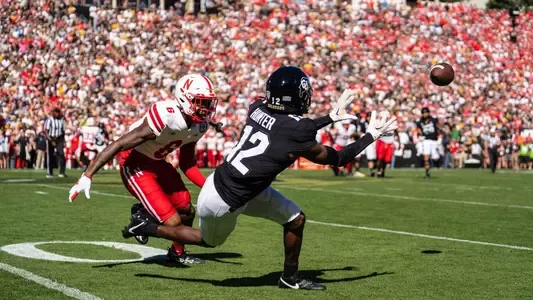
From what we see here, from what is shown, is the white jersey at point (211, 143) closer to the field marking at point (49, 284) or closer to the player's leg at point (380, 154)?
the player's leg at point (380, 154)

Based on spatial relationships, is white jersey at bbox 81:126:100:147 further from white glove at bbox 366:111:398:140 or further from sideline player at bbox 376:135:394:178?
white glove at bbox 366:111:398:140

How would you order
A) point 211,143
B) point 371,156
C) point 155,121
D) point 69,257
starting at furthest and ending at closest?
point 211,143 → point 371,156 → point 69,257 → point 155,121

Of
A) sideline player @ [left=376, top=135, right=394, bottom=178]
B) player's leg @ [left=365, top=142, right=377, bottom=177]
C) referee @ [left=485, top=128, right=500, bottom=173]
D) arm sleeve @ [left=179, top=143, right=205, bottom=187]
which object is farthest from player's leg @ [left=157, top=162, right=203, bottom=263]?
referee @ [left=485, top=128, right=500, bottom=173]

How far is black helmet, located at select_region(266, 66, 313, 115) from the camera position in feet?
18.7

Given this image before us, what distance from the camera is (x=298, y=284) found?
19.6ft

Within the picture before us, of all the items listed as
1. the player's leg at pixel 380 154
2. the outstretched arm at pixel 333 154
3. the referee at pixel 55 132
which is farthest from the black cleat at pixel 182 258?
the player's leg at pixel 380 154

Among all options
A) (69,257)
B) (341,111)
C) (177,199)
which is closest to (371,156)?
(177,199)

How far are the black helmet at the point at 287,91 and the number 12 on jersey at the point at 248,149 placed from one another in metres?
0.22

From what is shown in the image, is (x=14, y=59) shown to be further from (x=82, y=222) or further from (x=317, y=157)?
(x=317, y=157)

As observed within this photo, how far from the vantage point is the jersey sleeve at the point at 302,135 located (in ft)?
18.4

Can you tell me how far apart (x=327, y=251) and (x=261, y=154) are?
2528mm

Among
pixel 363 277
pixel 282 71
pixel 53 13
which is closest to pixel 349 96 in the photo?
pixel 282 71

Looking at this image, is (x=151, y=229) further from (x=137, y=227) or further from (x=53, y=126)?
(x=53, y=126)

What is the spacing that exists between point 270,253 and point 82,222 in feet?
10.3
